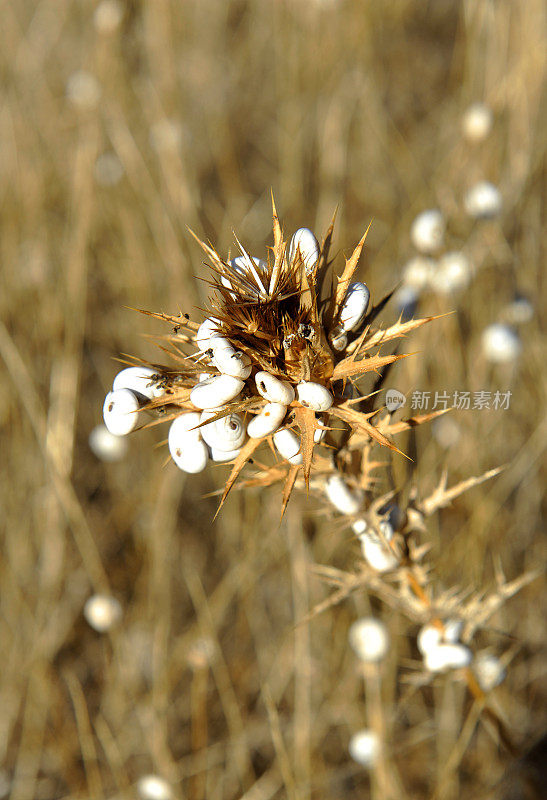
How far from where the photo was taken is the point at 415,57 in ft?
12.8

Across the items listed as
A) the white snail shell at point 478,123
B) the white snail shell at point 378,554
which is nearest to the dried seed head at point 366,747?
the white snail shell at point 378,554

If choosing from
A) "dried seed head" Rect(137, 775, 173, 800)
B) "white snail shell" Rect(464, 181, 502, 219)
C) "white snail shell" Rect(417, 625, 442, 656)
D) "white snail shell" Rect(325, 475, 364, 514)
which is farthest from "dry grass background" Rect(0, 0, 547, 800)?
"white snail shell" Rect(325, 475, 364, 514)

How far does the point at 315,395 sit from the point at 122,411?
1.19 ft

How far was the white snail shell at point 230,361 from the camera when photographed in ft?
2.97

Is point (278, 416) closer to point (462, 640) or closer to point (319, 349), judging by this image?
point (319, 349)

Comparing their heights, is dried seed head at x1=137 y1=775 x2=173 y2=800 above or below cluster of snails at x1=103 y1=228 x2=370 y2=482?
below

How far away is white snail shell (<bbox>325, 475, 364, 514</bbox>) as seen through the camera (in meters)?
1.05

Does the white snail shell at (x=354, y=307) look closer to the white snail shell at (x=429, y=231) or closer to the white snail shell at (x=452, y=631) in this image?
the white snail shell at (x=452, y=631)

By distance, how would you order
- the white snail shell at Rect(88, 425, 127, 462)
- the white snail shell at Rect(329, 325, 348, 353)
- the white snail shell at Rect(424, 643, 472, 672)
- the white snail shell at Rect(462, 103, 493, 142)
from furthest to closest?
the white snail shell at Rect(88, 425, 127, 462), the white snail shell at Rect(462, 103, 493, 142), the white snail shell at Rect(424, 643, 472, 672), the white snail shell at Rect(329, 325, 348, 353)

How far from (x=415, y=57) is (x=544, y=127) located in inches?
53.4

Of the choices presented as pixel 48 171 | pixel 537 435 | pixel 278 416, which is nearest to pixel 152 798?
pixel 278 416

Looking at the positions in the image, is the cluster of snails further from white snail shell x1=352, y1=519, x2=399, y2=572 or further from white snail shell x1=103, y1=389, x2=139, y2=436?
white snail shell x1=352, y1=519, x2=399, y2=572

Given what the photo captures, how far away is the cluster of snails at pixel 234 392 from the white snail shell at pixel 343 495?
0.35 feet

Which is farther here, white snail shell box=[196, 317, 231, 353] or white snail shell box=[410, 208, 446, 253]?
white snail shell box=[410, 208, 446, 253]
